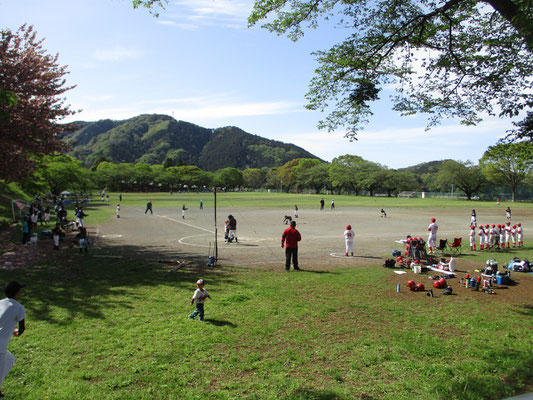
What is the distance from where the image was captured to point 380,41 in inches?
397

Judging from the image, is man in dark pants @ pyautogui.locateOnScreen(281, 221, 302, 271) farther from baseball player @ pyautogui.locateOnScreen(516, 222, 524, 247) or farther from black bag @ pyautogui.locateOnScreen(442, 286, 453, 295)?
baseball player @ pyautogui.locateOnScreen(516, 222, 524, 247)

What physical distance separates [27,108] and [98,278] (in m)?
9.36

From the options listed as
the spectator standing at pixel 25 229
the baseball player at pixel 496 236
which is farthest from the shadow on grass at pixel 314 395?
the spectator standing at pixel 25 229

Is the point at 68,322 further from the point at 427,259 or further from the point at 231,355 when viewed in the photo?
the point at 427,259

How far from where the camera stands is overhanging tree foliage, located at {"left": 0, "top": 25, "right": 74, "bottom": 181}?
15.2 metres

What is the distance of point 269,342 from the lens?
7.12m

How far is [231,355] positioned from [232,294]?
4023 millimetres

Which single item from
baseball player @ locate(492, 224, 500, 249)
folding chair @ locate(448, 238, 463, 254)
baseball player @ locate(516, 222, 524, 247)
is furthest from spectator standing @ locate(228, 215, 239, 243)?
baseball player @ locate(516, 222, 524, 247)

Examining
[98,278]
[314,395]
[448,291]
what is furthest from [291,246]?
[314,395]

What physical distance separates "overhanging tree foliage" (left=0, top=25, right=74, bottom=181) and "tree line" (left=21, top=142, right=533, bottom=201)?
90.4ft

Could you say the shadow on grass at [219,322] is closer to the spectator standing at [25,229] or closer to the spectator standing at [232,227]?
the spectator standing at [232,227]

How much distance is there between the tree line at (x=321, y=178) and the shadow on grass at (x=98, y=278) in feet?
101

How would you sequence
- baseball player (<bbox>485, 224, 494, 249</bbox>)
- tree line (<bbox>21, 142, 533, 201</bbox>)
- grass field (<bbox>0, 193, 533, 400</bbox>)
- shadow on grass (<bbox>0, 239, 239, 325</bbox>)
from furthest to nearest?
tree line (<bbox>21, 142, 533, 201</bbox>), baseball player (<bbox>485, 224, 494, 249</bbox>), shadow on grass (<bbox>0, 239, 239, 325</bbox>), grass field (<bbox>0, 193, 533, 400</bbox>)

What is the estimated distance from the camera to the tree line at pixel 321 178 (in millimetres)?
60000
